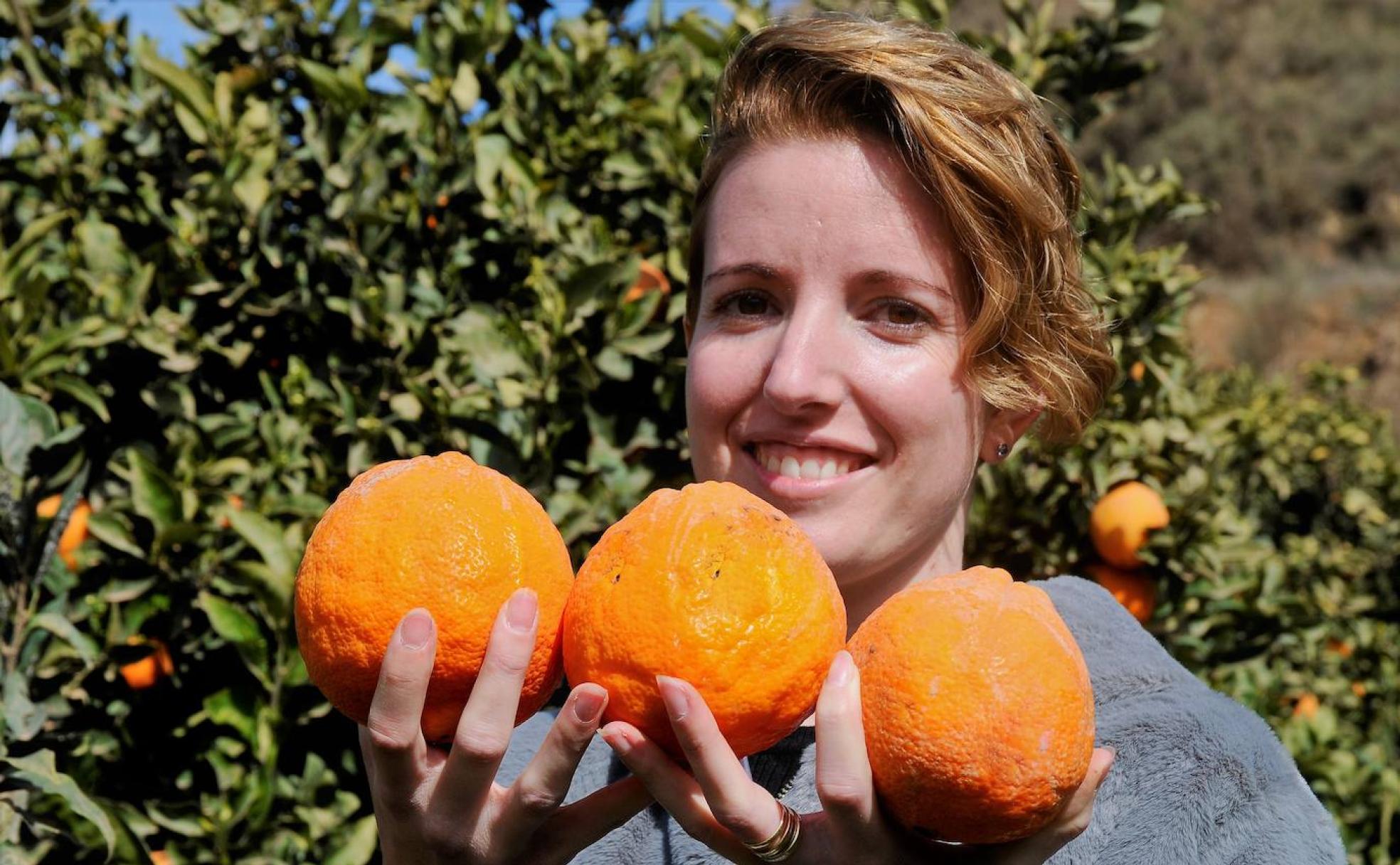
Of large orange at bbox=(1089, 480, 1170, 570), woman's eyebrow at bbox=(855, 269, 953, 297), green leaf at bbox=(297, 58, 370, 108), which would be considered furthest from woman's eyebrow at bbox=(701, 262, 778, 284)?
large orange at bbox=(1089, 480, 1170, 570)

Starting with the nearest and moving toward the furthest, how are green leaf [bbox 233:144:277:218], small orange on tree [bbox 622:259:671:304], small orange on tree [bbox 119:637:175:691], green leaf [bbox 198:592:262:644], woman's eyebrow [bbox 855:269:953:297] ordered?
woman's eyebrow [bbox 855:269:953:297] → green leaf [bbox 198:592:262:644] → small orange on tree [bbox 119:637:175:691] → green leaf [bbox 233:144:277:218] → small orange on tree [bbox 622:259:671:304]

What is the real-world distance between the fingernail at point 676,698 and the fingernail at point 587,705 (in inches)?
3.4

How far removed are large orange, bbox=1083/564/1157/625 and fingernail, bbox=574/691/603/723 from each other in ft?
5.84

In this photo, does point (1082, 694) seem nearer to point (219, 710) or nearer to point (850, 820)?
point (850, 820)

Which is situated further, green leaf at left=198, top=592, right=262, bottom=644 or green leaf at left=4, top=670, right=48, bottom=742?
green leaf at left=198, top=592, right=262, bottom=644

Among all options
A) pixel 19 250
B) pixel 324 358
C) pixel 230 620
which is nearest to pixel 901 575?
pixel 230 620

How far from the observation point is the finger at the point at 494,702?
3.42 ft

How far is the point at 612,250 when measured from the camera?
8.00 ft

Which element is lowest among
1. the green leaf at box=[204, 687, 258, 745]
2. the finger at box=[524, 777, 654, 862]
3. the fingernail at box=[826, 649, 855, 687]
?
the green leaf at box=[204, 687, 258, 745]

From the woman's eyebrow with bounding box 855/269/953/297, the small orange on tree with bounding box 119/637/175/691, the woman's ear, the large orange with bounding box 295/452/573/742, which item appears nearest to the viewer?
the large orange with bounding box 295/452/573/742

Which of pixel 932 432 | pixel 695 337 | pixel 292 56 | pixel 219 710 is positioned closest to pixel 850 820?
pixel 932 432

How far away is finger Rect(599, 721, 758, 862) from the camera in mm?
1047

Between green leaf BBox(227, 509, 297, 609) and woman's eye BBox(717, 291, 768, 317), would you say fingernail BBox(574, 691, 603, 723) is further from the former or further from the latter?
green leaf BBox(227, 509, 297, 609)

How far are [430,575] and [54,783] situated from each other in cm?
96
